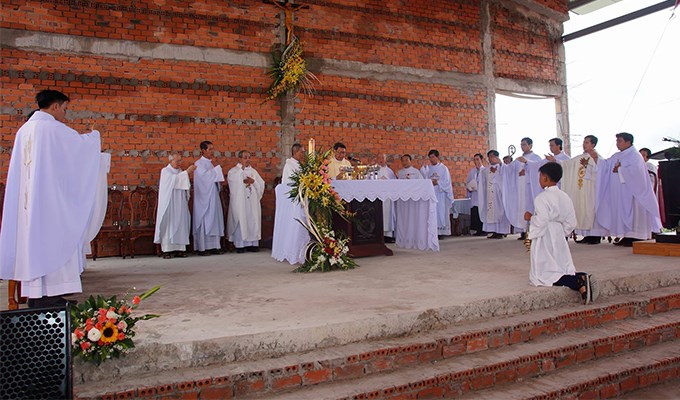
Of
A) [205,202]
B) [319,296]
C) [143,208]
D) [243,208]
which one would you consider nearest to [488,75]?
[243,208]

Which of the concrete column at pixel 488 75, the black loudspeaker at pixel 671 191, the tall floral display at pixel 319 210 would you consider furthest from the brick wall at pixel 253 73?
the black loudspeaker at pixel 671 191

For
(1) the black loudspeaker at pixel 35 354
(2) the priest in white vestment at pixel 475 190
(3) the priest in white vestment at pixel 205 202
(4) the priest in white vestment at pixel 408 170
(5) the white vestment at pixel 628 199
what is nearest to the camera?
(1) the black loudspeaker at pixel 35 354

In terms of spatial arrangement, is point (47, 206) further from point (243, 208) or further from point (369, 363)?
point (243, 208)

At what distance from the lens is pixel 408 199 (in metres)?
7.68

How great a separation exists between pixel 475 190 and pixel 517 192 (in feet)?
4.92

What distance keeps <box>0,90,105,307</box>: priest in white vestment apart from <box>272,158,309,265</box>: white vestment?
106 inches

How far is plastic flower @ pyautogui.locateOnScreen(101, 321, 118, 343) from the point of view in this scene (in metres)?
2.78

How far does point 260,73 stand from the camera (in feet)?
30.8

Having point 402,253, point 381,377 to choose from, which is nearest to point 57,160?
point 381,377

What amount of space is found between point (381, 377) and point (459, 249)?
5.12m

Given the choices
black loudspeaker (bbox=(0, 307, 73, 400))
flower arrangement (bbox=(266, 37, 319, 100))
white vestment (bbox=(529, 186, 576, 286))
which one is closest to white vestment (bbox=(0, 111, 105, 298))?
black loudspeaker (bbox=(0, 307, 73, 400))

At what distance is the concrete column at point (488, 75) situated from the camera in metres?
11.9

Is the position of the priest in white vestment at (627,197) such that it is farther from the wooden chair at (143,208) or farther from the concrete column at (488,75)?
the wooden chair at (143,208)

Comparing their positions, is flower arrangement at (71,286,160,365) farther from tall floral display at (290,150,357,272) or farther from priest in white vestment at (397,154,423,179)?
priest in white vestment at (397,154,423,179)
